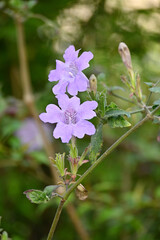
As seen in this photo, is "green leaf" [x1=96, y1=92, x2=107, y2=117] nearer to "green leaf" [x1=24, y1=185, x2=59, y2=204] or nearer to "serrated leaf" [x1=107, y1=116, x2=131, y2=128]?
"serrated leaf" [x1=107, y1=116, x2=131, y2=128]

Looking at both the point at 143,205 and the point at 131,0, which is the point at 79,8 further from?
the point at 143,205

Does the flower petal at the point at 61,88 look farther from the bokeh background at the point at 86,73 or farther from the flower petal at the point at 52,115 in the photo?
the bokeh background at the point at 86,73

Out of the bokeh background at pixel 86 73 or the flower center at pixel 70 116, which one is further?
the bokeh background at pixel 86 73

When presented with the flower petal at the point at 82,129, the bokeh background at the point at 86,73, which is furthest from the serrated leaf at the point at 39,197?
the bokeh background at the point at 86,73

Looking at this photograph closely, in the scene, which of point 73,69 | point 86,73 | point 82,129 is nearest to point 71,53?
point 73,69

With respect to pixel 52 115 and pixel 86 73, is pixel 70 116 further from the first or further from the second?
pixel 86 73

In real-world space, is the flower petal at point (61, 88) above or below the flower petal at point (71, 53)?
below

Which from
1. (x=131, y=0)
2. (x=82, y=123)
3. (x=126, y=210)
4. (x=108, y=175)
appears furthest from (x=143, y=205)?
(x=131, y=0)
